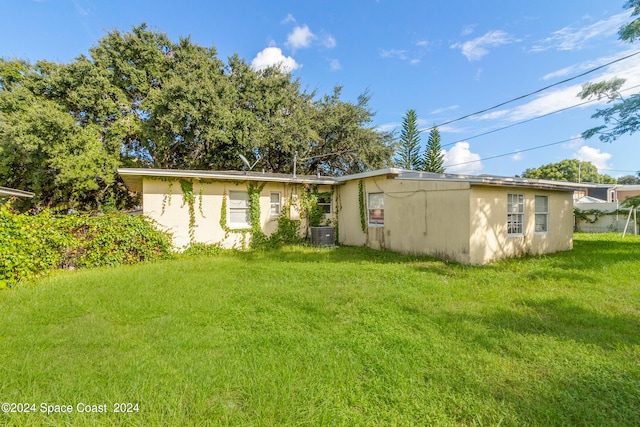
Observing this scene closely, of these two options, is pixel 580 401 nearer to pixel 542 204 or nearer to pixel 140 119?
pixel 542 204

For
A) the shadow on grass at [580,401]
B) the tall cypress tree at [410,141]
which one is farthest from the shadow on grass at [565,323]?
the tall cypress tree at [410,141]

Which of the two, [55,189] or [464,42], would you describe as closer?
[464,42]

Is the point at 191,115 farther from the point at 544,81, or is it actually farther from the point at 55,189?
the point at 544,81

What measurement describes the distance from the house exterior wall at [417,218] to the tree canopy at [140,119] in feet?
26.2

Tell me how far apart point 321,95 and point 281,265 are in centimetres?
1606

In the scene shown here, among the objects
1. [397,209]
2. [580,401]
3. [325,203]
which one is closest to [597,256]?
[397,209]

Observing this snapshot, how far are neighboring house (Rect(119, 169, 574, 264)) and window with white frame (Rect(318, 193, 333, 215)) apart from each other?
0.28 metres

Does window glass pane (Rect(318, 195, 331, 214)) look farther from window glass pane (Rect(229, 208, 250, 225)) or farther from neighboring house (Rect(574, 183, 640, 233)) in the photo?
neighboring house (Rect(574, 183, 640, 233))

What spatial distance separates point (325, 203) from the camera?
444 inches

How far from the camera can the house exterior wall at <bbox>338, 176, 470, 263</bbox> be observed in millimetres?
7277

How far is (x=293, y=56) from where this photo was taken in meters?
18.1

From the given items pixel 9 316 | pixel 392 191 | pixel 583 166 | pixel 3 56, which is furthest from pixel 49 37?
pixel 583 166

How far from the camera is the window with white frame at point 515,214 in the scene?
26.0ft

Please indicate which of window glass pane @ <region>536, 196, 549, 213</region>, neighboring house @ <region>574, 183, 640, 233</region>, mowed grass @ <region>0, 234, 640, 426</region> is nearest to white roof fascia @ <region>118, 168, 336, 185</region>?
mowed grass @ <region>0, 234, 640, 426</region>
